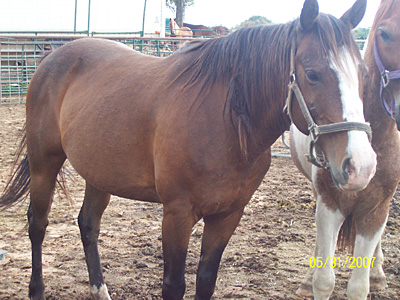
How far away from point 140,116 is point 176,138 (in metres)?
0.32

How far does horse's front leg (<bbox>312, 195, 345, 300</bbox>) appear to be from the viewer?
2586 millimetres

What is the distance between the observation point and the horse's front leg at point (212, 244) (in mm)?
2389

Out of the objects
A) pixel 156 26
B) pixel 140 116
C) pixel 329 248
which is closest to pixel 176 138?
pixel 140 116

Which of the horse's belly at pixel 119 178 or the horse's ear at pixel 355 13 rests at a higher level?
the horse's ear at pixel 355 13

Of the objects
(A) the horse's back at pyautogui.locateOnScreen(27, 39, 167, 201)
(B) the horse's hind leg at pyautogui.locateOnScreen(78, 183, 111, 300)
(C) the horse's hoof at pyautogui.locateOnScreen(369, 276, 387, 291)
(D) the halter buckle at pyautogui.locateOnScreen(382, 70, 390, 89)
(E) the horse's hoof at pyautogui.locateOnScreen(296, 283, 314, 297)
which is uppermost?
(D) the halter buckle at pyautogui.locateOnScreen(382, 70, 390, 89)

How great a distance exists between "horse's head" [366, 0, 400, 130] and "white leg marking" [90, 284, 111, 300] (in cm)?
204

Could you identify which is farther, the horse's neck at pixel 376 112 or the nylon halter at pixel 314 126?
the horse's neck at pixel 376 112

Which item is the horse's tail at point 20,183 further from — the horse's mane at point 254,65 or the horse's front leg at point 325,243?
the horse's front leg at point 325,243

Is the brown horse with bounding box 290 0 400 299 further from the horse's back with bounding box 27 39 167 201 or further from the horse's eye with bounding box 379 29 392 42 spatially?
the horse's back with bounding box 27 39 167 201

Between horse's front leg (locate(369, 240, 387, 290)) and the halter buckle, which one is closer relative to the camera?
the halter buckle

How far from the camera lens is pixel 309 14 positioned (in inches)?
72.0

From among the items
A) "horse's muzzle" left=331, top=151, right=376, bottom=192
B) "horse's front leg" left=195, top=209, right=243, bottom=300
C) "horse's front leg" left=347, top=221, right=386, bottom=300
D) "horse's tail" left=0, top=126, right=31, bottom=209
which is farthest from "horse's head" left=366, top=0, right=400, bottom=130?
"horse's tail" left=0, top=126, right=31, bottom=209

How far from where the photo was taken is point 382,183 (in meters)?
2.49

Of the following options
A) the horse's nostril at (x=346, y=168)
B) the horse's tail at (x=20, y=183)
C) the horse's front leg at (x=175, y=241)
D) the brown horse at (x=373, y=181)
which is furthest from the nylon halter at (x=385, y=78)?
the horse's tail at (x=20, y=183)
